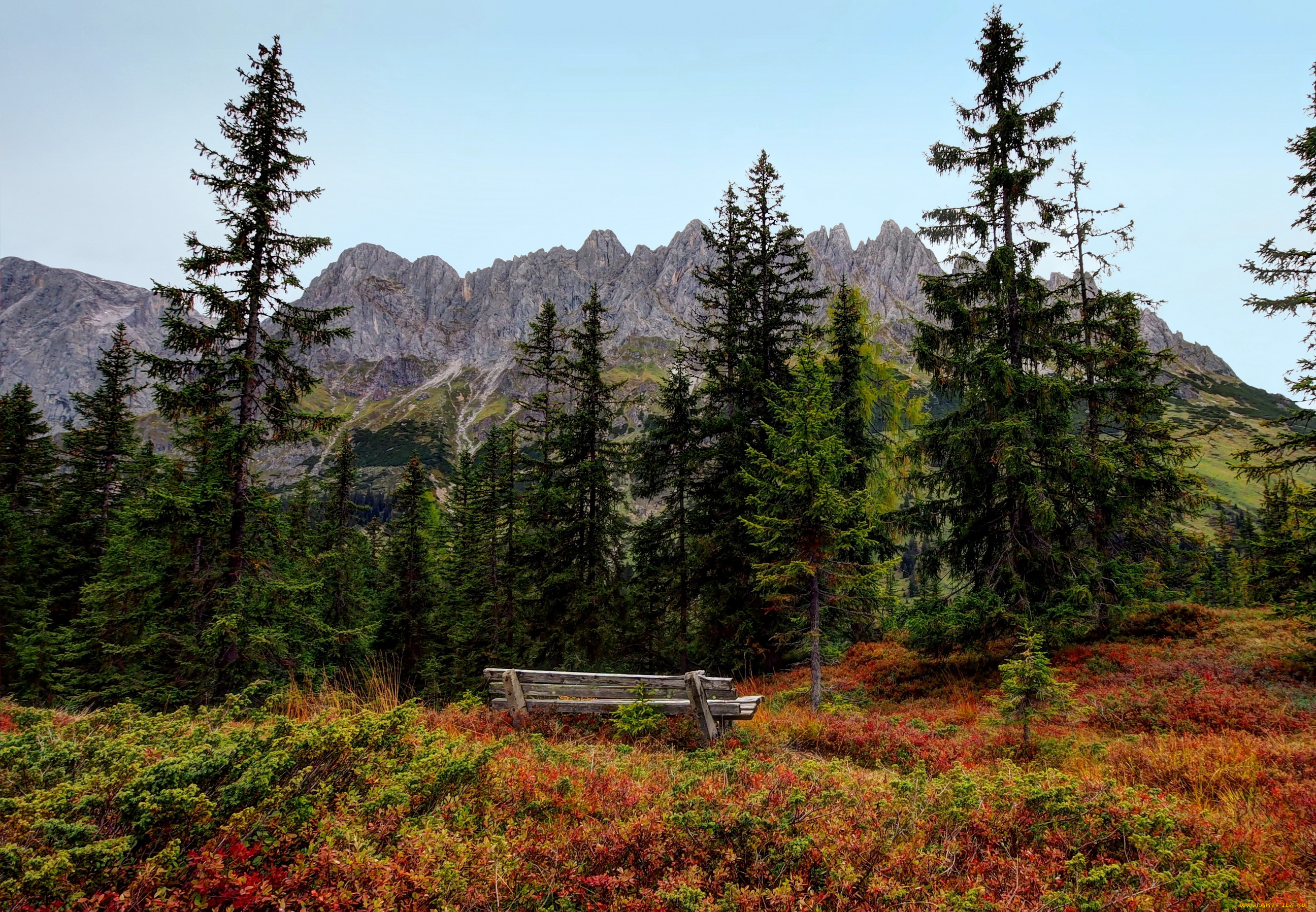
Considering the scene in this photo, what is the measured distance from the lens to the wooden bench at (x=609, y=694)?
9.25 m

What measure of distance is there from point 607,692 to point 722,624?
29.3 ft

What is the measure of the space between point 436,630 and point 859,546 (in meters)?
26.1

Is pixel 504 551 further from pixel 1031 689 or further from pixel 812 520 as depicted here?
pixel 1031 689

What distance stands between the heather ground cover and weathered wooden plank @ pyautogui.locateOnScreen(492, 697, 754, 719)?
1.44 metres

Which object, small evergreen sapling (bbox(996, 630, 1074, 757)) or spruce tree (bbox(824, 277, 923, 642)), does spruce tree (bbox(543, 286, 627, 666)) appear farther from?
small evergreen sapling (bbox(996, 630, 1074, 757))

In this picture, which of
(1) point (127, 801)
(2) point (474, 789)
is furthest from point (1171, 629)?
(1) point (127, 801)

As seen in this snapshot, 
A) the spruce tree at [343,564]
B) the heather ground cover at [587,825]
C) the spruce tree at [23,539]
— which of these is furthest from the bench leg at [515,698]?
the spruce tree at [23,539]

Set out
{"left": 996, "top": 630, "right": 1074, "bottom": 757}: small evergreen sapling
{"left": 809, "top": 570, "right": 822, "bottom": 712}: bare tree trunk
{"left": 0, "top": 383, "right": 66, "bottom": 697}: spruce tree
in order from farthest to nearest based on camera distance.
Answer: {"left": 0, "top": 383, "right": 66, "bottom": 697}: spruce tree → {"left": 809, "top": 570, "right": 822, "bottom": 712}: bare tree trunk → {"left": 996, "top": 630, "right": 1074, "bottom": 757}: small evergreen sapling

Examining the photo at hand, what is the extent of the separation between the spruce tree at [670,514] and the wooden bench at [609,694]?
9.93 meters

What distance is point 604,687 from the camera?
970cm

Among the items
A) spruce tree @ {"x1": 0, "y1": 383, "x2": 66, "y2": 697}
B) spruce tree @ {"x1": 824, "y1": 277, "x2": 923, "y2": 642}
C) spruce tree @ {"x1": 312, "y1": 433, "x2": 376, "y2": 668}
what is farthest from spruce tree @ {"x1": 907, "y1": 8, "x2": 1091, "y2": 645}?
spruce tree @ {"x1": 0, "y1": 383, "x2": 66, "y2": 697}

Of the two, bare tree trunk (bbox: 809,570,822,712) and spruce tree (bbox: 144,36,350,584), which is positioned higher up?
spruce tree (bbox: 144,36,350,584)

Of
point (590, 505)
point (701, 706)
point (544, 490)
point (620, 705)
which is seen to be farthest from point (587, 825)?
point (544, 490)

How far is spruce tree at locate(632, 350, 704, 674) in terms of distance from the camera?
20.0m
